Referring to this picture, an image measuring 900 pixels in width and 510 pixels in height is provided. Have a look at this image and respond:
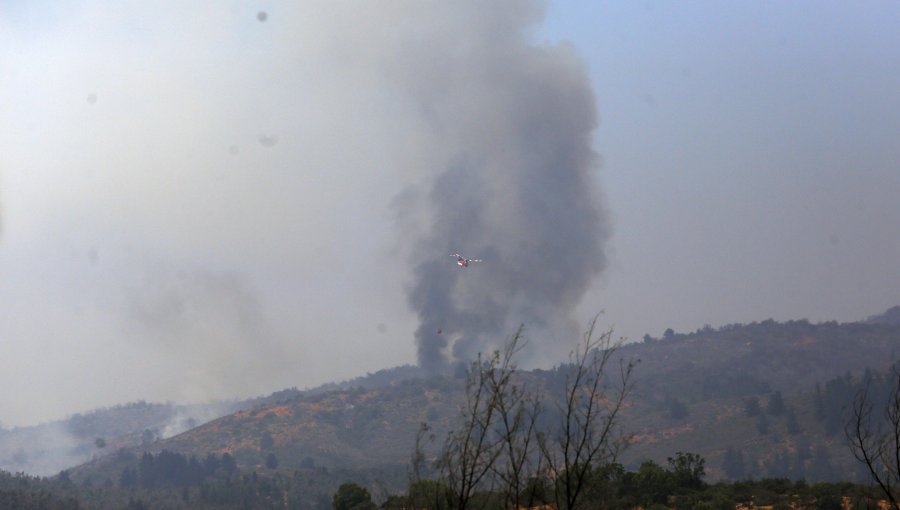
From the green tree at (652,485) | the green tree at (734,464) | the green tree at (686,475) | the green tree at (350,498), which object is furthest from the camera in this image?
the green tree at (734,464)

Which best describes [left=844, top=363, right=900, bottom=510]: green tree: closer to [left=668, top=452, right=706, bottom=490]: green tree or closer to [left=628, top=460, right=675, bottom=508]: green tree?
[left=668, top=452, right=706, bottom=490]: green tree

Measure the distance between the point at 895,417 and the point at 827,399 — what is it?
185387 millimetres

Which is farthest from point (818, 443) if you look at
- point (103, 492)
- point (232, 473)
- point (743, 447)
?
point (103, 492)

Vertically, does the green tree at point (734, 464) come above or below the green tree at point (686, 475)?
below

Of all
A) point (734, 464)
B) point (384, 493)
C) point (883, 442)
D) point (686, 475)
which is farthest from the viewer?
point (734, 464)

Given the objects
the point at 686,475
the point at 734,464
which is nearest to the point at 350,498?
the point at 686,475

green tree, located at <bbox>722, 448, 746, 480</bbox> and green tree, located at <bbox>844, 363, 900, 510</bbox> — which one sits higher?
green tree, located at <bbox>844, 363, 900, 510</bbox>

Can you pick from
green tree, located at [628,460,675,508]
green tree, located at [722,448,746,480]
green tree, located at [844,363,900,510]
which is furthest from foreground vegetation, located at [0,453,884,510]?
green tree, located at [722,448,746,480]

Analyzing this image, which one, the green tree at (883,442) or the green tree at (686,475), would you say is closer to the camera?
the green tree at (883,442)

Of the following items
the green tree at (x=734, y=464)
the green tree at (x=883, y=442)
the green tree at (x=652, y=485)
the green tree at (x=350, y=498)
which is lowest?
the green tree at (x=734, y=464)

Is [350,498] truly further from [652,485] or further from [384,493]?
[384,493]

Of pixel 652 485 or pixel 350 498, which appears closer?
pixel 652 485

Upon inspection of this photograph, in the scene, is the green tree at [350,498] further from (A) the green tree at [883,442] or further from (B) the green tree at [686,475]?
(A) the green tree at [883,442]

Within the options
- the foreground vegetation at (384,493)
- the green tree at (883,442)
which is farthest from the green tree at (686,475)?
the green tree at (883,442)
